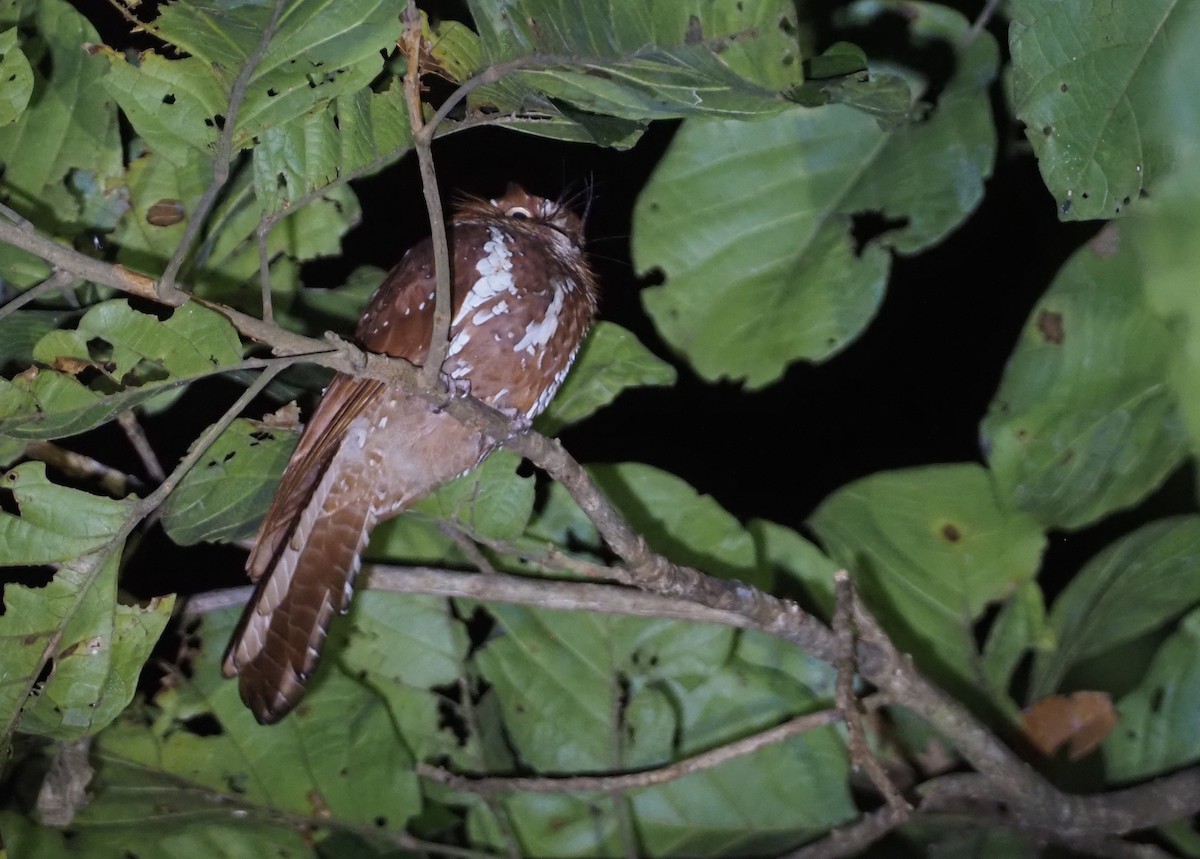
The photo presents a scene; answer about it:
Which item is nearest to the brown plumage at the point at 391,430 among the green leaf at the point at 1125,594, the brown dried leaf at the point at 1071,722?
the green leaf at the point at 1125,594

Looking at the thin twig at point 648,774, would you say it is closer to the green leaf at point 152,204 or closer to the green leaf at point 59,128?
the green leaf at point 152,204

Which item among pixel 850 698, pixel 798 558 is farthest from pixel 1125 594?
pixel 850 698

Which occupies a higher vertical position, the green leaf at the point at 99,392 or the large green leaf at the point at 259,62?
the large green leaf at the point at 259,62

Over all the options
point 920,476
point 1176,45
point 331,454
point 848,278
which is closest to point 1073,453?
point 920,476

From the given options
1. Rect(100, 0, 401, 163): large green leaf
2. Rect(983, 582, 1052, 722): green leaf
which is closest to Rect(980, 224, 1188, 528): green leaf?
Rect(983, 582, 1052, 722): green leaf

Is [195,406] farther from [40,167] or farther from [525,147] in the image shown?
[525,147]

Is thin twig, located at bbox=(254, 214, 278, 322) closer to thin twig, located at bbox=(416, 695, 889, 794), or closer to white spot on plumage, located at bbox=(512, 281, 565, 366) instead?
white spot on plumage, located at bbox=(512, 281, 565, 366)
